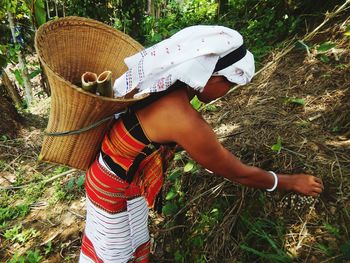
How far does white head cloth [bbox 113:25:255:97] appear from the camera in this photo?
4.02 ft

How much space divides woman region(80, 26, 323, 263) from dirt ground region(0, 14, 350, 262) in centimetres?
32

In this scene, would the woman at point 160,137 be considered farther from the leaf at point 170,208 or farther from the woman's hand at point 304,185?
the leaf at point 170,208

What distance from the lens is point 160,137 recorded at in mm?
1380

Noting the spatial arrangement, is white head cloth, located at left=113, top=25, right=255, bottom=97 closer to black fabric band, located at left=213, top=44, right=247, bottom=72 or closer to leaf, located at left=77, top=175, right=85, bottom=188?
black fabric band, located at left=213, top=44, right=247, bottom=72

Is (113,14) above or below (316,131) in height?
below

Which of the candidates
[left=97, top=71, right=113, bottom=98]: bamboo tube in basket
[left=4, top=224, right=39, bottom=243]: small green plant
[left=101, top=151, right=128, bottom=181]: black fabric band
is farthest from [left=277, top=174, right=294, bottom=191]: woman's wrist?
[left=4, top=224, right=39, bottom=243]: small green plant

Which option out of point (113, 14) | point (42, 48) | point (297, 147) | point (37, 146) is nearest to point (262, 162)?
point (297, 147)

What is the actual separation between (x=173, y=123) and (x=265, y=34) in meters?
3.38

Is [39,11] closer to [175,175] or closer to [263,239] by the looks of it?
[175,175]

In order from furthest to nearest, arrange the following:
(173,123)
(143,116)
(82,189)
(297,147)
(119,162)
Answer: (82,189), (297,147), (119,162), (143,116), (173,123)

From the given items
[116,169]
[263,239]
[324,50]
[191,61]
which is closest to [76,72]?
[116,169]

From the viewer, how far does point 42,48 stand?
1.40 meters

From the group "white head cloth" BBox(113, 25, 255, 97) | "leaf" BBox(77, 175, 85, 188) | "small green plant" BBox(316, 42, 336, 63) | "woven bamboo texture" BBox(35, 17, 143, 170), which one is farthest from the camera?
"leaf" BBox(77, 175, 85, 188)

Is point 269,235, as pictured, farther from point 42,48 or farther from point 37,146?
point 37,146
